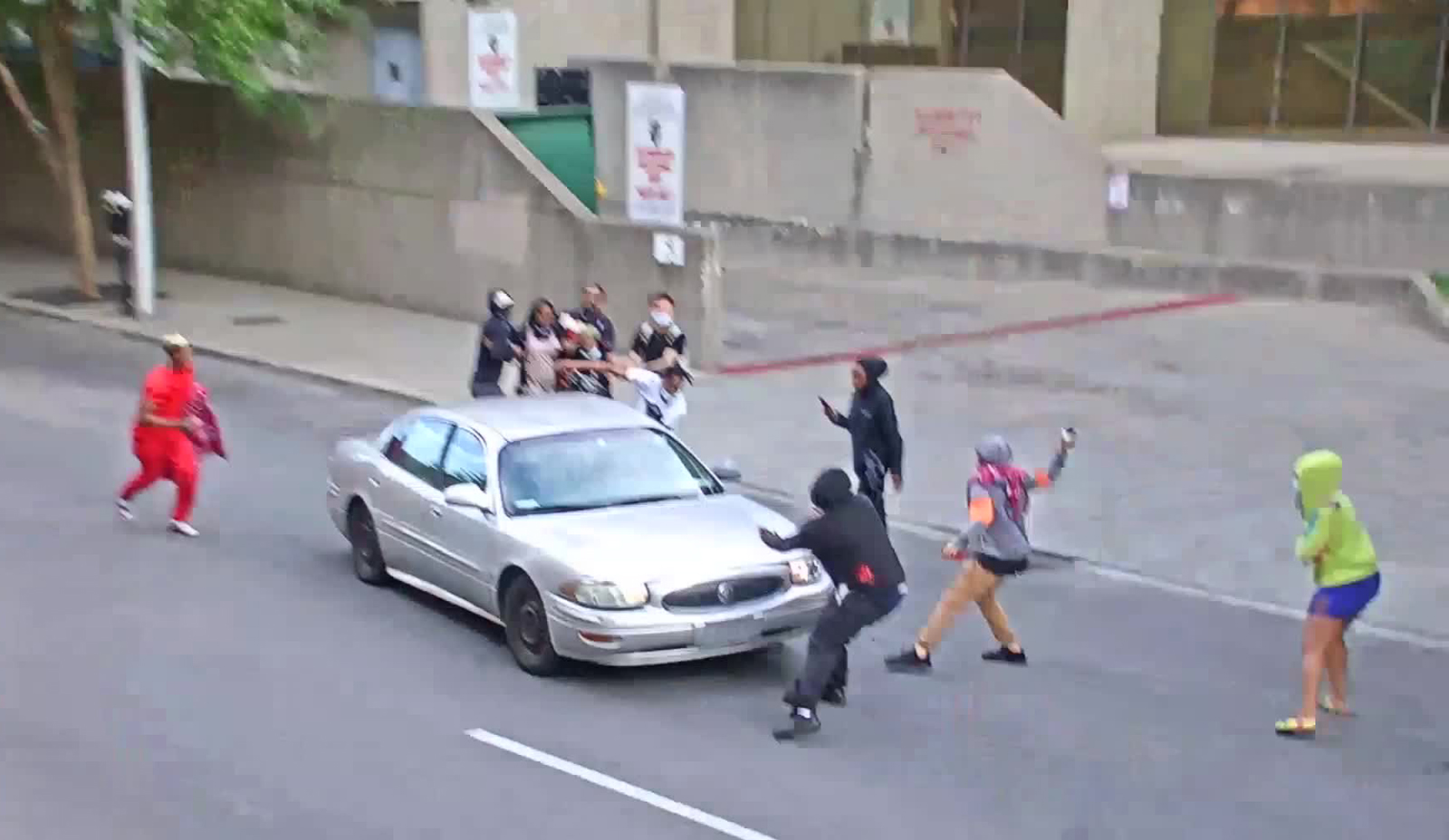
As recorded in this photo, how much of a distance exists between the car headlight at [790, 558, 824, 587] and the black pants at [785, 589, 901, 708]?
76 centimetres

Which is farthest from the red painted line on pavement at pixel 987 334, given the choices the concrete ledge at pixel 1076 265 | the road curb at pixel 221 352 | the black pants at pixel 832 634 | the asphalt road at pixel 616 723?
the black pants at pixel 832 634

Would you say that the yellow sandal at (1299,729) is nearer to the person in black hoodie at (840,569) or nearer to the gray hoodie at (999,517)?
the gray hoodie at (999,517)

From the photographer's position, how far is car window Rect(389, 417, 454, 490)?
1136 centimetres

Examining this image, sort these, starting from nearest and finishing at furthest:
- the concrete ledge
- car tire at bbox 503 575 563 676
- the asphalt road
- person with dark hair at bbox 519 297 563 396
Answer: the asphalt road, car tire at bbox 503 575 563 676, person with dark hair at bbox 519 297 563 396, the concrete ledge

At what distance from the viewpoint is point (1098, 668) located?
34.5 ft

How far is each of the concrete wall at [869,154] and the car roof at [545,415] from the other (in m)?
15.4

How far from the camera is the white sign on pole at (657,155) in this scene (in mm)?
20891

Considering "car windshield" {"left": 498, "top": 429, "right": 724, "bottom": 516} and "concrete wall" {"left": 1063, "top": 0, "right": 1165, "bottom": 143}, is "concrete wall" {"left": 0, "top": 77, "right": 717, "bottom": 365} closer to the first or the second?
"car windshield" {"left": 498, "top": 429, "right": 724, "bottom": 516}

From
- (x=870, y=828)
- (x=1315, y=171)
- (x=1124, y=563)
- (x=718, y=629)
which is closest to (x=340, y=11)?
(x=1315, y=171)

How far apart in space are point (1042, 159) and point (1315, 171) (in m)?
4.25

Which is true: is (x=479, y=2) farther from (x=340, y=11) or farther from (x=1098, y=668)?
(x=1098, y=668)

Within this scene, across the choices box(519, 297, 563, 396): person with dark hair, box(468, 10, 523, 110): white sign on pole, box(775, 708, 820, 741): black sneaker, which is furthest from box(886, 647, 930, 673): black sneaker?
box(468, 10, 523, 110): white sign on pole

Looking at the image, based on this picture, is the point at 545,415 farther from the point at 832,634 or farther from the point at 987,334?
the point at 987,334

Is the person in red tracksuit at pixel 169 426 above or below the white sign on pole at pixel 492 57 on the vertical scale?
below
